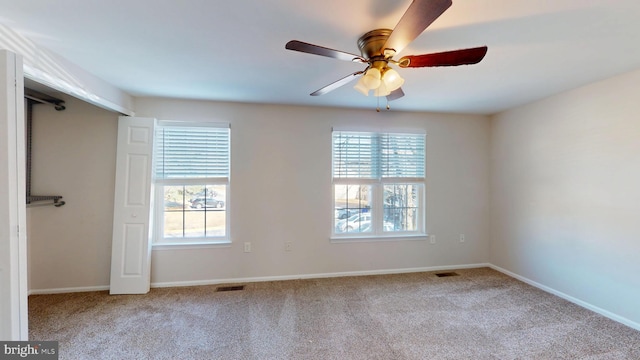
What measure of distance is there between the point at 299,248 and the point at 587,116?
355 cm

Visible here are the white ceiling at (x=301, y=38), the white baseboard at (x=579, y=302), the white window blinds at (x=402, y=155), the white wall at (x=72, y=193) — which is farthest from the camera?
the white window blinds at (x=402, y=155)

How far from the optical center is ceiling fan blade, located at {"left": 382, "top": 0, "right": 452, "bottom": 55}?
1.06m

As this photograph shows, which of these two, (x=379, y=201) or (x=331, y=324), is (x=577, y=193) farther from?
(x=331, y=324)

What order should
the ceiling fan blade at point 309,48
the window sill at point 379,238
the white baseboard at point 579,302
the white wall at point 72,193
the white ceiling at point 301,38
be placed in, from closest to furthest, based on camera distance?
the ceiling fan blade at point 309,48 < the white ceiling at point 301,38 < the white baseboard at point 579,302 < the white wall at point 72,193 < the window sill at point 379,238

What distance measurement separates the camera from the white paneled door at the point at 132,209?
3.01m

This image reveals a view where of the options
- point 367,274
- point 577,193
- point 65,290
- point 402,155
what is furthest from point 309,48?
point 65,290

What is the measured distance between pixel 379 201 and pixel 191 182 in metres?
2.55

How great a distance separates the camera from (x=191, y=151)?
131 inches

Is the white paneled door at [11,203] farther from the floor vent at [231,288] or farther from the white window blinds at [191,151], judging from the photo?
the floor vent at [231,288]

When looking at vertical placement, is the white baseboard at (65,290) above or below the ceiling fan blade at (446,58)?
below

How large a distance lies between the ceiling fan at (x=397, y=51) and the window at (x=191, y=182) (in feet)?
7.29

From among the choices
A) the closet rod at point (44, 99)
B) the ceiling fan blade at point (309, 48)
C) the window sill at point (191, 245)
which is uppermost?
the closet rod at point (44, 99)

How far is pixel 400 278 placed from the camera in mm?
3520

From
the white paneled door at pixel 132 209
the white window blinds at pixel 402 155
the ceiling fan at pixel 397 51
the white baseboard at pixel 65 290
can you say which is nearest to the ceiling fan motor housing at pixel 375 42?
the ceiling fan at pixel 397 51
